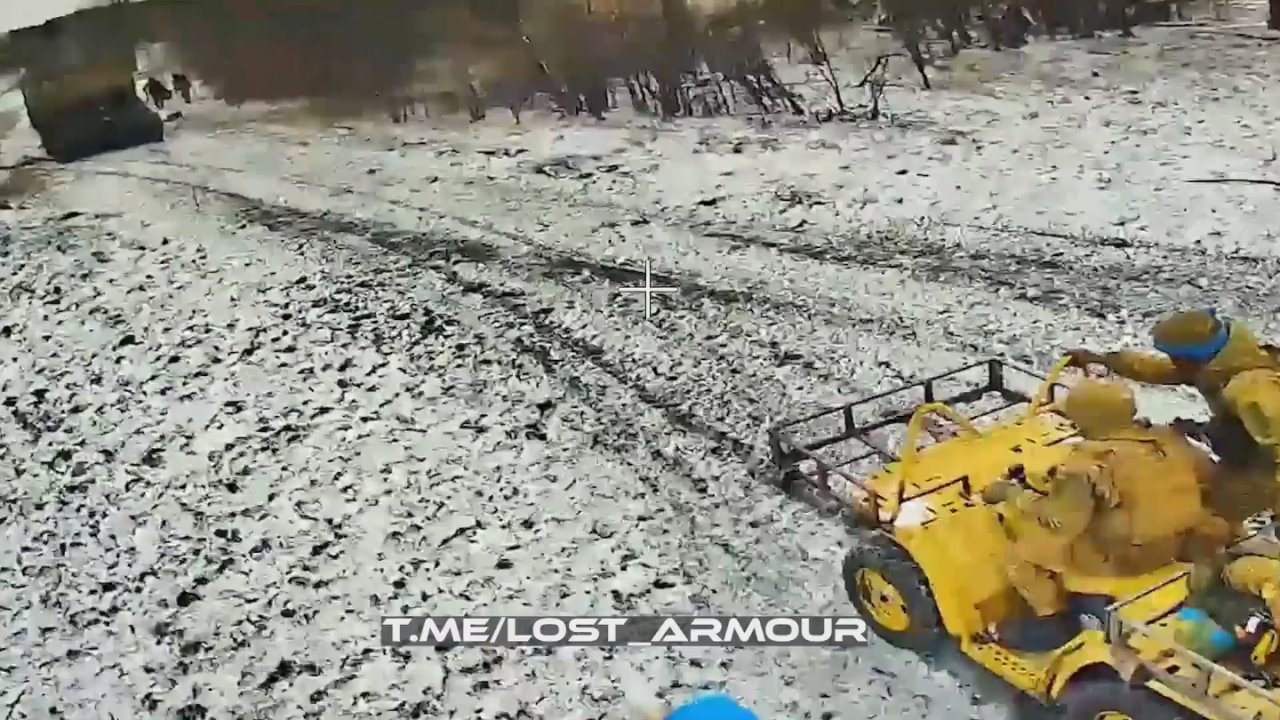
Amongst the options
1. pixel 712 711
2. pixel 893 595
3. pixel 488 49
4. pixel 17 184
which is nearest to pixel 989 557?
pixel 893 595

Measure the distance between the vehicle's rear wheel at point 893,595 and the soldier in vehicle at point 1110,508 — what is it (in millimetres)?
122

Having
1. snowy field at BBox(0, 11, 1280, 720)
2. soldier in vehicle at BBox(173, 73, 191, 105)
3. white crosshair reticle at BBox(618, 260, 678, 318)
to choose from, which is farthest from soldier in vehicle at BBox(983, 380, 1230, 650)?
soldier in vehicle at BBox(173, 73, 191, 105)

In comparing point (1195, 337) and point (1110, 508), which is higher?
point (1195, 337)

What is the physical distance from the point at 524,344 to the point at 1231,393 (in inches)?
36.2

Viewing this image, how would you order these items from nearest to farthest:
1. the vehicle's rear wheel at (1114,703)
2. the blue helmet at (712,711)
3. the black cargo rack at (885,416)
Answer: the blue helmet at (712,711)
the vehicle's rear wheel at (1114,703)
the black cargo rack at (885,416)

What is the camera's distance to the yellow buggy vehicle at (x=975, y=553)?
131cm

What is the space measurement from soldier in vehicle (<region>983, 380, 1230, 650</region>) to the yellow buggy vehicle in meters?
0.02

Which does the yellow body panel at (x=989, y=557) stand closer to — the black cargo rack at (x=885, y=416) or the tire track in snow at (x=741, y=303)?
the black cargo rack at (x=885, y=416)

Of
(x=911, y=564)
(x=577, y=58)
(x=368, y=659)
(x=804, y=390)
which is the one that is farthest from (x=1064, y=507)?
(x=577, y=58)

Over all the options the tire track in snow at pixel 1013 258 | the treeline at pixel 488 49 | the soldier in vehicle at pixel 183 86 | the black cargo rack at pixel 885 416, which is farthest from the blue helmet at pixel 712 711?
the soldier in vehicle at pixel 183 86

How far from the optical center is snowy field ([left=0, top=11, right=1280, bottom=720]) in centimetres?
158

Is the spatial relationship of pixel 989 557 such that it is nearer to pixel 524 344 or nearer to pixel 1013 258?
pixel 1013 258

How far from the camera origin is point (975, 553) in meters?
1.49

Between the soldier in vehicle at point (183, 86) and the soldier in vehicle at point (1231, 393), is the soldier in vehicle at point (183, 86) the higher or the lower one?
the higher one
